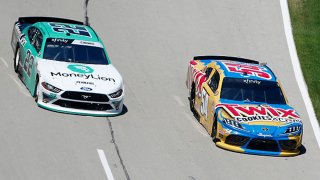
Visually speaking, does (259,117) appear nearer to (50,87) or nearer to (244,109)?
(244,109)

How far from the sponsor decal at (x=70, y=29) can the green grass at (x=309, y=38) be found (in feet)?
19.2

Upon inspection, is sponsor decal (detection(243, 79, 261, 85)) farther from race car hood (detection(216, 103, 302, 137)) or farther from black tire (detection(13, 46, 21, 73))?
black tire (detection(13, 46, 21, 73))

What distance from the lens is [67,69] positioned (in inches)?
814

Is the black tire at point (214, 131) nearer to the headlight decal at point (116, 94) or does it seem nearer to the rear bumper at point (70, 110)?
the headlight decal at point (116, 94)

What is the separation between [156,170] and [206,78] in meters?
4.13

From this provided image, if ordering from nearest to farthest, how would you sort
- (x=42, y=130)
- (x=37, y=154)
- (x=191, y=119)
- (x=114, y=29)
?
1. (x=37, y=154)
2. (x=42, y=130)
3. (x=191, y=119)
4. (x=114, y=29)

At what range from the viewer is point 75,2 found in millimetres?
27891

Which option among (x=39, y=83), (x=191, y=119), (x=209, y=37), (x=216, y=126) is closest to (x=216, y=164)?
(x=216, y=126)

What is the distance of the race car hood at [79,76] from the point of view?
2011 centimetres

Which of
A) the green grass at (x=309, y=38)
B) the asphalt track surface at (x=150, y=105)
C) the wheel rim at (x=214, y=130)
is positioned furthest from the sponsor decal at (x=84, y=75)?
the green grass at (x=309, y=38)

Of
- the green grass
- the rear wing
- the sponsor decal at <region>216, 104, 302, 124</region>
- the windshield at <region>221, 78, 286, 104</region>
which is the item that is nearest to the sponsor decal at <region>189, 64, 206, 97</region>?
the windshield at <region>221, 78, 286, 104</region>

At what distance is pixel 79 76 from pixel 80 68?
0.49 m

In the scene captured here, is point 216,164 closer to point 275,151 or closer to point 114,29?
point 275,151

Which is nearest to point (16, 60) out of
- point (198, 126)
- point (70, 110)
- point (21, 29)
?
point (21, 29)
